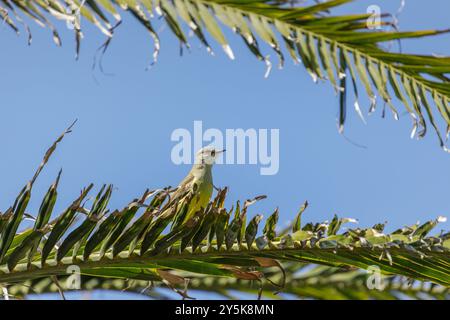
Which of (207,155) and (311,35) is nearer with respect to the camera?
(311,35)

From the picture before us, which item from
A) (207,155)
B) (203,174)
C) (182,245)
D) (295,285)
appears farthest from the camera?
(207,155)

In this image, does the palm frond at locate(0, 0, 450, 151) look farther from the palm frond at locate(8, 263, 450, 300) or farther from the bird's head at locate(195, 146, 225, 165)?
the bird's head at locate(195, 146, 225, 165)

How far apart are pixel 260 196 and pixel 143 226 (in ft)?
1.95

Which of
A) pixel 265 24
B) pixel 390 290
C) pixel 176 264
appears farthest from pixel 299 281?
pixel 265 24

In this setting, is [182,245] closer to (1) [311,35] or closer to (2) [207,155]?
(1) [311,35]

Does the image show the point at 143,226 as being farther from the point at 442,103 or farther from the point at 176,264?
the point at 442,103

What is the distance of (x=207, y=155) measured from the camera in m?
6.32

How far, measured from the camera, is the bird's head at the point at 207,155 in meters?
6.04

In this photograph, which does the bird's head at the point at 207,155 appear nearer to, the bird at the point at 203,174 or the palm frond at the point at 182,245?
the bird at the point at 203,174

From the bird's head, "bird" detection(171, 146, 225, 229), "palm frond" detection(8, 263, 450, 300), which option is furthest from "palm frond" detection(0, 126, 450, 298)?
the bird's head

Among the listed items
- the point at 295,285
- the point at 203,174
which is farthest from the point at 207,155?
the point at 295,285

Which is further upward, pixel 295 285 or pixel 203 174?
pixel 203 174

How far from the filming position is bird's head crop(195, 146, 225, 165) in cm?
604

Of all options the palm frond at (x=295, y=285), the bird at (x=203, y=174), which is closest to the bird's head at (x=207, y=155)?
the bird at (x=203, y=174)
